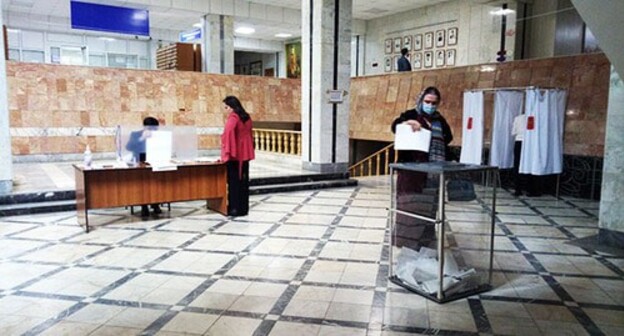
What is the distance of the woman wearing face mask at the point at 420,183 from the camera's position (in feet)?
11.9

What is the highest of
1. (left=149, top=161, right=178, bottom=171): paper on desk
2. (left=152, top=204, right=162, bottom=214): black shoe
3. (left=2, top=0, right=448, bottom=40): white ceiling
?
(left=2, top=0, right=448, bottom=40): white ceiling

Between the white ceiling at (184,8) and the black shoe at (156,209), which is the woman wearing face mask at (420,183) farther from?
the white ceiling at (184,8)

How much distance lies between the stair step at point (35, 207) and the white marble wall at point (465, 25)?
927cm

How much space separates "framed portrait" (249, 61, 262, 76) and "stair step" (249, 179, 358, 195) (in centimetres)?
1321

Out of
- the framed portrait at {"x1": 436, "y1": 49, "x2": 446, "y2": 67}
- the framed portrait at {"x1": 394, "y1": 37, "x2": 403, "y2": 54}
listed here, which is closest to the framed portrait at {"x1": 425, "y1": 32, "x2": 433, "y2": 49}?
the framed portrait at {"x1": 436, "y1": 49, "x2": 446, "y2": 67}

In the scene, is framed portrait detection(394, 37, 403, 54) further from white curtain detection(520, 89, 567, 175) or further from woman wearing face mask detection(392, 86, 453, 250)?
woman wearing face mask detection(392, 86, 453, 250)

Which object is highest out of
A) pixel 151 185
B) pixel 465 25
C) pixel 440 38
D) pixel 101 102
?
pixel 465 25

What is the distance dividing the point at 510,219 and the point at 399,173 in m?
2.92

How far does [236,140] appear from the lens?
579cm

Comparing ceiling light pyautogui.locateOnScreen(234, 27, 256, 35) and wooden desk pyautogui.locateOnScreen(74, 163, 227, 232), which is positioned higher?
ceiling light pyautogui.locateOnScreen(234, 27, 256, 35)

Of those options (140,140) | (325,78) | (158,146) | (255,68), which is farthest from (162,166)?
(255,68)

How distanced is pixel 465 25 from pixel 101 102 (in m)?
9.38

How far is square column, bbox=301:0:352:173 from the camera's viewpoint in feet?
27.9

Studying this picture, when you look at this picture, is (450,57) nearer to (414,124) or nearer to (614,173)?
(614,173)
